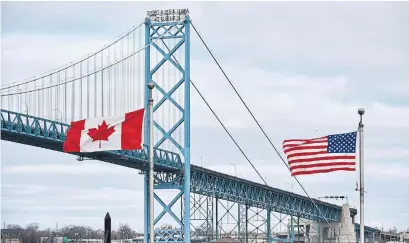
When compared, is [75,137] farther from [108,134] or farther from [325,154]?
[325,154]

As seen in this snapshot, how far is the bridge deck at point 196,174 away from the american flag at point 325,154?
43.6 metres

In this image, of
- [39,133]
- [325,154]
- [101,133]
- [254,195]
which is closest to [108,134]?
[101,133]

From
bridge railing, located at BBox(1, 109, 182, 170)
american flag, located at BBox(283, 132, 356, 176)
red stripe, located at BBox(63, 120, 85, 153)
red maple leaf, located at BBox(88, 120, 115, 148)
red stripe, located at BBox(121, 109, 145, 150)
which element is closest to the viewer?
red stripe, located at BBox(121, 109, 145, 150)

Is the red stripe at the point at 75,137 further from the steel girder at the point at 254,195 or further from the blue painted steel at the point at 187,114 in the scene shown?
the steel girder at the point at 254,195

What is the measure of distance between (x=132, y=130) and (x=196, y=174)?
8218 cm

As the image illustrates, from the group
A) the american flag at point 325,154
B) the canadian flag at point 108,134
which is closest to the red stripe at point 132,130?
the canadian flag at point 108,134

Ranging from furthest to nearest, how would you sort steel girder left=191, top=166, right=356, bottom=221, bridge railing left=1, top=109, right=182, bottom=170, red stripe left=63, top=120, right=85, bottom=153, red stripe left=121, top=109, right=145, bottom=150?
steel girder left=191, top=166, right=356, bottom=221
bridge railing left=1, top=109, right=182, bottom=170
red stripe left=63, top=120, right=85, bottom=153
red stripe left=121, top=109, right=145, bottom=150

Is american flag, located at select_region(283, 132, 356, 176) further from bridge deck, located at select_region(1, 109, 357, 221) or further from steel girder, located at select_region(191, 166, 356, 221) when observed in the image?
steel girder, located at select_region(191, 166, 356, 221)

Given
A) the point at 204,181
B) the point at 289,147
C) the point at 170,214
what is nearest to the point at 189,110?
the point at 170,214

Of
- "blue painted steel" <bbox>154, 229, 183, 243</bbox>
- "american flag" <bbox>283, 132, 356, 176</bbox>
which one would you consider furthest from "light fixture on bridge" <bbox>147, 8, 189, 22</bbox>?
"american flag" <bbox>283, 132, 356, 176</bbox>

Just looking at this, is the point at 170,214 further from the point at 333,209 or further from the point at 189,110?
the point at 333,209

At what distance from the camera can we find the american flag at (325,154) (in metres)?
51.0

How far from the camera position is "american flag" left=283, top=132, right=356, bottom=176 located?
50969 mm

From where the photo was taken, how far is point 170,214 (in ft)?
367
